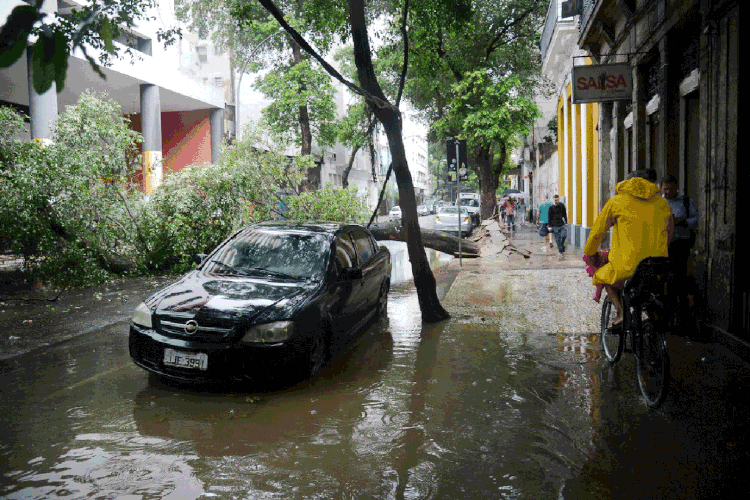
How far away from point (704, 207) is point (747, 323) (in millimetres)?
1722

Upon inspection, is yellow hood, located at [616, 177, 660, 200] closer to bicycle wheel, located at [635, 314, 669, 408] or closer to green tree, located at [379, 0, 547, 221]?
bicycle wheel, located at [635, 314, 669, 408]

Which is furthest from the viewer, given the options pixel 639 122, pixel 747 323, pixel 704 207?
pixel 639 122

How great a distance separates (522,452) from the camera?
427 cm

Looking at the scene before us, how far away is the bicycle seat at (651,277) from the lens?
511 cm

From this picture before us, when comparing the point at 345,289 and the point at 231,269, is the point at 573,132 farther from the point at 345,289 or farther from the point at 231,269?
the point at 231,269

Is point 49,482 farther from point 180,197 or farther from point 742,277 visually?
point 180,197

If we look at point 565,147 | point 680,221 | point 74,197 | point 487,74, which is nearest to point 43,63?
point 680,221

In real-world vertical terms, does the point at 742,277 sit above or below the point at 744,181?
below

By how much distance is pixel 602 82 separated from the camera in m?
12.9

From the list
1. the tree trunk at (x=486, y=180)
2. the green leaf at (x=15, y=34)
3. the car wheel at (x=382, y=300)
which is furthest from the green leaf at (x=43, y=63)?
the tree trunk at (x=486, y=180)

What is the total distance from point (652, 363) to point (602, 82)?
30.2 ft

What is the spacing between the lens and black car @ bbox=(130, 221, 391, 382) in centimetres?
546

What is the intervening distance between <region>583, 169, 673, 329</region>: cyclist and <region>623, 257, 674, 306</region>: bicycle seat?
31 centimetres

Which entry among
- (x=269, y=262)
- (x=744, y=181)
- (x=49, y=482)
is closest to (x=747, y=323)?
(x=744, y=181)
